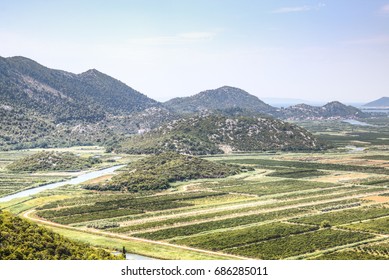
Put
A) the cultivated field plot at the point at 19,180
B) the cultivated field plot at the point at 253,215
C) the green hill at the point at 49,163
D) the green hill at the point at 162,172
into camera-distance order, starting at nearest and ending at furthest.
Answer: the cultivated field plot at the point at 253,215, the cultivated field plot at the point at 19,180, the green hill at the point at 162,172, the green hill at the point at 49,163

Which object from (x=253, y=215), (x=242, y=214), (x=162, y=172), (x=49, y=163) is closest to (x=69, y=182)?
(x=162, y=172)

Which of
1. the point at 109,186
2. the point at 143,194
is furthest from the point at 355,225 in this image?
the point at 109,186

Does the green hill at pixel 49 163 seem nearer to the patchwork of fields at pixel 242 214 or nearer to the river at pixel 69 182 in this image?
the patchwork of fields at pixel 242 214

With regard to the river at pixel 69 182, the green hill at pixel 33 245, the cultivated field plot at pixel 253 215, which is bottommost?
the cultivated field plot at pixel 253 215

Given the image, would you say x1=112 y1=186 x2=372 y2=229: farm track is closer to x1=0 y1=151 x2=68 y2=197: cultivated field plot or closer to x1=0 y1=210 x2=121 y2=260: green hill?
x1=0 y1=210 x2=121 y2=260: green hill

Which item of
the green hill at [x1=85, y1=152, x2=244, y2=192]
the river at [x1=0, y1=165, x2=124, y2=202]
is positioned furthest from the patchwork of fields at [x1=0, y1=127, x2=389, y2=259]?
the river at [x1=0, y1=165, x2=124, y2=202]

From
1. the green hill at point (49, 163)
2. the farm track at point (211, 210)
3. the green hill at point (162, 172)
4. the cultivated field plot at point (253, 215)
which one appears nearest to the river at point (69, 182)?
the green hill at point (49, 163)

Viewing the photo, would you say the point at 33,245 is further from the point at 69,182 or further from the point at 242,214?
the point at 69,182
